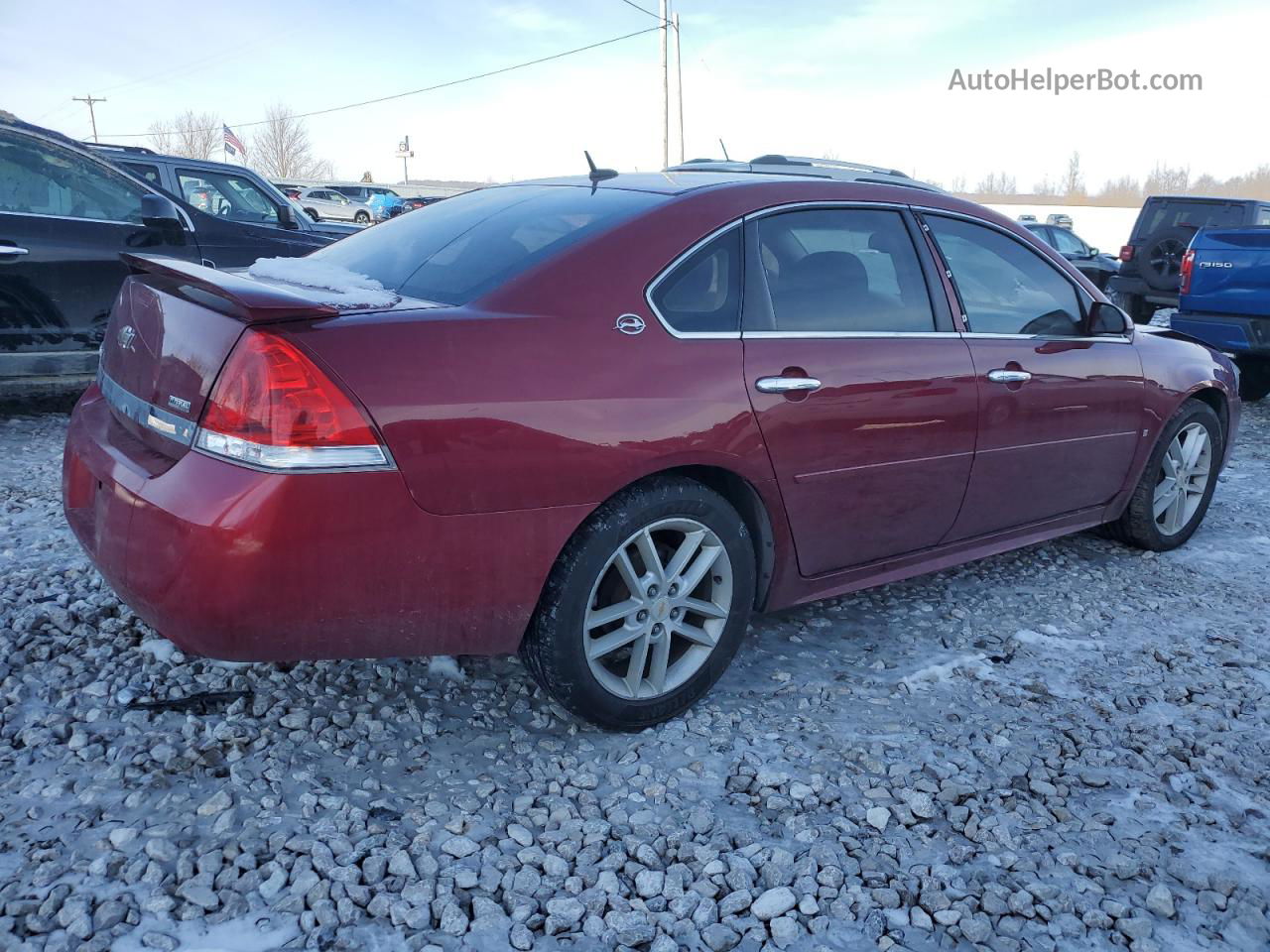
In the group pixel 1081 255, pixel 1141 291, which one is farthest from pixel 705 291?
pixel 1081 255

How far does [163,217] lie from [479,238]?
369 centimetres

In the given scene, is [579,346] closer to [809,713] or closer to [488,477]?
[488,477]

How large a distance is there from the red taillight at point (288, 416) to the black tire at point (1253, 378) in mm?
8431

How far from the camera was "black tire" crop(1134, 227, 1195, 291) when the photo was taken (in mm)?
11672

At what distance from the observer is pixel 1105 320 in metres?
3.97

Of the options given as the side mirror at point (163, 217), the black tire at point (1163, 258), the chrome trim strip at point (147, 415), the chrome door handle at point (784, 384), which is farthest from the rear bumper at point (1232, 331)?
the chrome trim strip at point (147, 415)

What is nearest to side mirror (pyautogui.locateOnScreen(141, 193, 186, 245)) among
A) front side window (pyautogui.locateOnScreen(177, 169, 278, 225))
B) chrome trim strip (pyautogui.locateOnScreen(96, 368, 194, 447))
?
front side window (pyautogui.locateOnScreen(177, 169, 278, 225))

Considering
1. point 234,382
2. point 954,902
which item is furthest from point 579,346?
point 954,902

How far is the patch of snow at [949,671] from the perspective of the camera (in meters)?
3.21

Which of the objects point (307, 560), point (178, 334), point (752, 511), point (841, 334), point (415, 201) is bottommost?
point (752, 511)

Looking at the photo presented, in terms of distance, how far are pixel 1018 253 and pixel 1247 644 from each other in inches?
64.9

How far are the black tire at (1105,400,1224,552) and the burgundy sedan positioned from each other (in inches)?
30.5

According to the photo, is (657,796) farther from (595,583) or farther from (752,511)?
(752,511)

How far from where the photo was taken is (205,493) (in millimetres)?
2197
